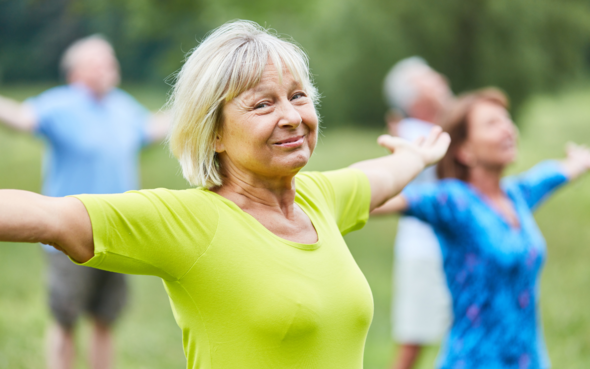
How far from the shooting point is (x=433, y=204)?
9.08 feet

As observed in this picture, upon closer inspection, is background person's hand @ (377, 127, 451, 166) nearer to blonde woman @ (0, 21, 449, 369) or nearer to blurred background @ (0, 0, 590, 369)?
blonde woman @ (0, 21, 449, 369)

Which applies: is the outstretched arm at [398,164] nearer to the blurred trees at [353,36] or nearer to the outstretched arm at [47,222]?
the outstretched arm at [47,222]

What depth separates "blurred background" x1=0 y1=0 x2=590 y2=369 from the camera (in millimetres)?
5288

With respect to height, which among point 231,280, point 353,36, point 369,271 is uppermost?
point 231,280

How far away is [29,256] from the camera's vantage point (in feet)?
24.3

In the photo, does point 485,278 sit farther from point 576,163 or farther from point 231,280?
point 231,280

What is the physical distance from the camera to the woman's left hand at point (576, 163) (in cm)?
332

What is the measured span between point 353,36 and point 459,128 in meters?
7.25

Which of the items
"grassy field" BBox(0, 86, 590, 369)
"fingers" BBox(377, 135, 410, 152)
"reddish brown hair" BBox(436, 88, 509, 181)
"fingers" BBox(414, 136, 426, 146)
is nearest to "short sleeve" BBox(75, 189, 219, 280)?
"fingers" BBox(377, 135, 410, 152)

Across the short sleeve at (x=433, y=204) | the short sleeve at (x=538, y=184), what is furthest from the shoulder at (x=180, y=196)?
the short sleeve at (x=538, y=184)

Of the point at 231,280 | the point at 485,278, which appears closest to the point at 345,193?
the point at 231,280

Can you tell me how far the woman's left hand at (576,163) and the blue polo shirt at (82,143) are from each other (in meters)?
2.72

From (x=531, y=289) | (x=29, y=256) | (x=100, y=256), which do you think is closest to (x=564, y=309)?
(x=531, y=289)

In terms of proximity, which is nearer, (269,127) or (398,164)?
(269,127)
